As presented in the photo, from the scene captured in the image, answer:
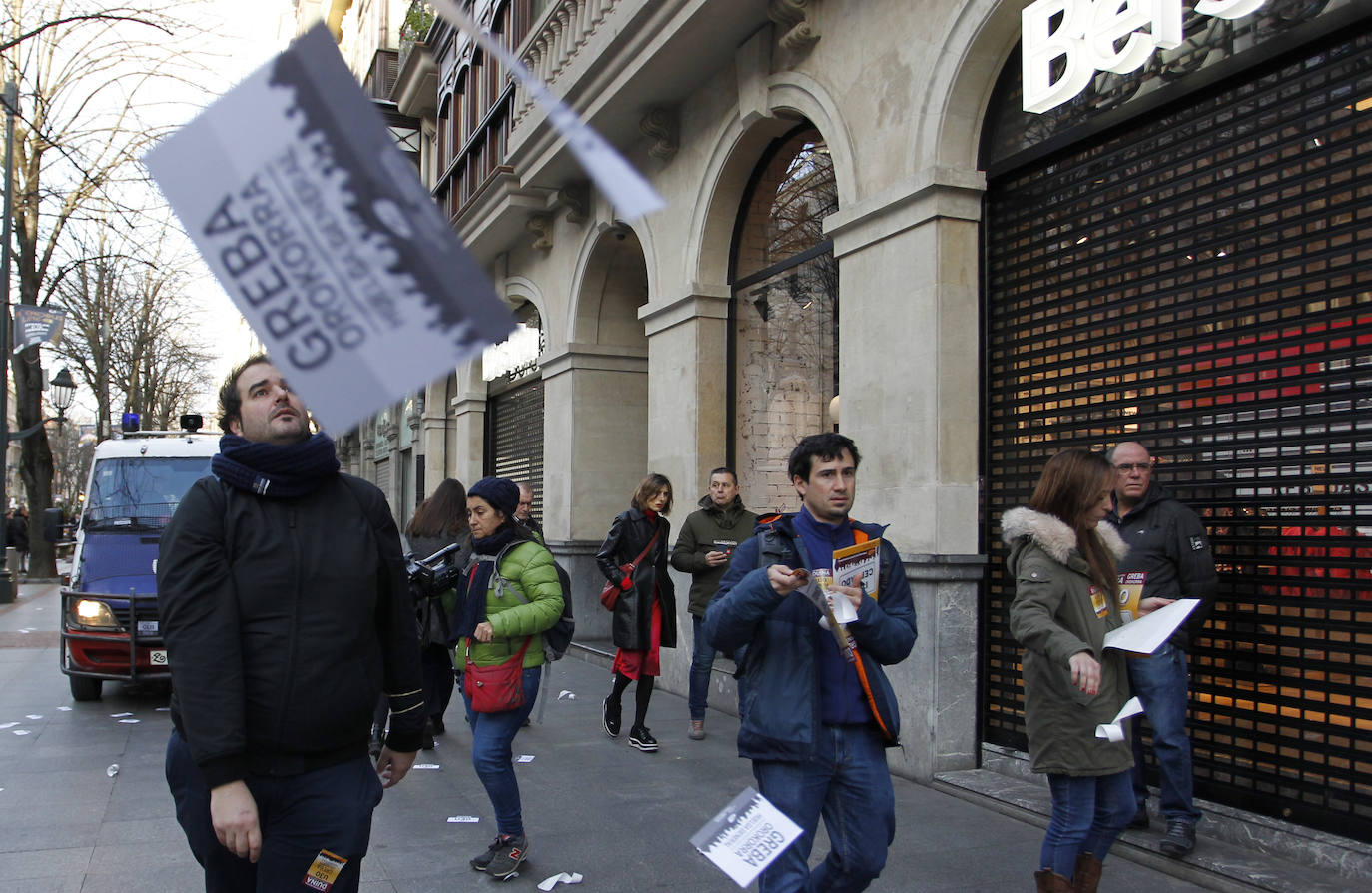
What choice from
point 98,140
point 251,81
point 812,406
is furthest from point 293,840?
point 98,140

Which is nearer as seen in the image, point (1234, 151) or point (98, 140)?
point (1234, 151)

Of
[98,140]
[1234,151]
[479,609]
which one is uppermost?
[98,140]

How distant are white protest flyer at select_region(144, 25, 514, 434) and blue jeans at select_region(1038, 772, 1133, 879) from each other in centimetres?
287

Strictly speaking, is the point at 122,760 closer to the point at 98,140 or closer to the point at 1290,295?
the point at 1290,295

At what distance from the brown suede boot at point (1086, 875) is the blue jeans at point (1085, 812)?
0.14ft

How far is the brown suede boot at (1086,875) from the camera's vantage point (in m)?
3.96

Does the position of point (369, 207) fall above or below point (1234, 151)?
below

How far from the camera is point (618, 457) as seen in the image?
44.7 feet

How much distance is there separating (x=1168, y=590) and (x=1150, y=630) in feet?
5.30

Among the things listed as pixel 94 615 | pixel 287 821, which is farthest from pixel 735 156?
pixel 287 821

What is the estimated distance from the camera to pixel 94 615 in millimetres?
9023

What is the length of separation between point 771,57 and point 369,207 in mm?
7461

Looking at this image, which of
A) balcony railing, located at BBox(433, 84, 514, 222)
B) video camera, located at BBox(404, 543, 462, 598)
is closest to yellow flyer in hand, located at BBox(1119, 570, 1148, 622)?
video camera, located at BBox(404, 543, 462, 598)

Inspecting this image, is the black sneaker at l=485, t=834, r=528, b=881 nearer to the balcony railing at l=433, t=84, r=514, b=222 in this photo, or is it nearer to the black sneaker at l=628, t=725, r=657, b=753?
the black sneaker at l=628, t=725, r=657, b=753
